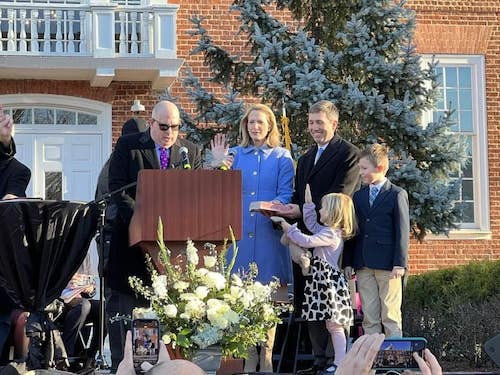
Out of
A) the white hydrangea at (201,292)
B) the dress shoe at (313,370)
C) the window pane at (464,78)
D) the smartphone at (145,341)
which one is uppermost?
the window pane at (464,78)

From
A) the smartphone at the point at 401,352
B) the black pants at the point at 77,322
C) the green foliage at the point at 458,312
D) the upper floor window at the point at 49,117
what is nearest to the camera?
the smartphone at the point at 401,352

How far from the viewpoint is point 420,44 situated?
14125mm

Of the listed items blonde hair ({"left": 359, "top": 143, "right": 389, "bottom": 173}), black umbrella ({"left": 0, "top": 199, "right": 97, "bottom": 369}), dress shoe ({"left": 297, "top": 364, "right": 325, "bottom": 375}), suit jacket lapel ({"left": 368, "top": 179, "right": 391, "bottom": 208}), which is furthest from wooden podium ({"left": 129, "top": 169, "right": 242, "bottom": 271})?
suit jacket lapel ({"left": 368, "top": 179, "right": 391, "bottom": 208})

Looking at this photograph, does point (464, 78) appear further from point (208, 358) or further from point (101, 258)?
point (208, 358)

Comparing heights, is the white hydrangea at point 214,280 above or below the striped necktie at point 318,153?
below

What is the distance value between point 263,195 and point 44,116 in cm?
784

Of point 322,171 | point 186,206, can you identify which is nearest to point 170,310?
point 186,206

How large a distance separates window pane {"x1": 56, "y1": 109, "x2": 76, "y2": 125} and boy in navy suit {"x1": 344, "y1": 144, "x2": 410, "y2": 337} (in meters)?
7.42

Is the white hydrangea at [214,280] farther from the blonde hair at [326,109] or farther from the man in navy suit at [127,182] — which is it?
the blonde hair at [326,109]

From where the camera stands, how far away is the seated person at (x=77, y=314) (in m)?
6.09

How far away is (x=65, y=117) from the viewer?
13609mm

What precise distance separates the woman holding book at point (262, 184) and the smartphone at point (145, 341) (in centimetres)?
219

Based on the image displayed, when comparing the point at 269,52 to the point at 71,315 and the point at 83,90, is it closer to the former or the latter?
the point at 83,90

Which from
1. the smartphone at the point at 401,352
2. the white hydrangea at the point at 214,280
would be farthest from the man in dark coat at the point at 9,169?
the smartphone at the point at 401,352
